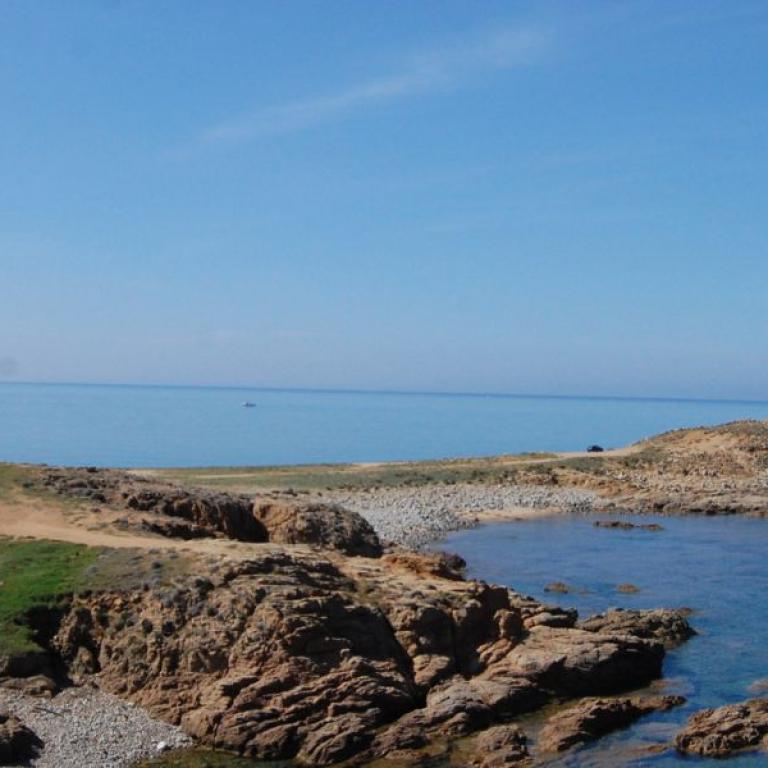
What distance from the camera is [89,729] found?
24781 millimetres

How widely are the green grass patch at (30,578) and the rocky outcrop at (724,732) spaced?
54.5 feet

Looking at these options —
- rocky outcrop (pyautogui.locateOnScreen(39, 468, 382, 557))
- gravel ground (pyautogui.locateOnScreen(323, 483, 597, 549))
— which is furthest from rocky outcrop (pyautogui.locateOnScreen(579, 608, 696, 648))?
gravel ground (pyautogui.locateOnScreen(323, 483, 597, 549))

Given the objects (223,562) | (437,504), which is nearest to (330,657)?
(223,562)

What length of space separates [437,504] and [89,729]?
46618 mm

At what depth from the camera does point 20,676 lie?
2650 centimetres

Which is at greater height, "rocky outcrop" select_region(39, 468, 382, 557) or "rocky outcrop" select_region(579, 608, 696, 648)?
"rocky outcrop" select_region(39, 468, 382, 557)

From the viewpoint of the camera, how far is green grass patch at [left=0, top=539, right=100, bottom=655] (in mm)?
27688

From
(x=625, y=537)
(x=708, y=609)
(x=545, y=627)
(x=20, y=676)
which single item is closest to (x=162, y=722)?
(x=20, y=676)

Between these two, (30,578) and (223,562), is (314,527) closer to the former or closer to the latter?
(223,562)

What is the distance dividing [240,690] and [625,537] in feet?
120

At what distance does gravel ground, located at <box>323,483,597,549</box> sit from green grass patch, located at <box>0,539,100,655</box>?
26959 mm

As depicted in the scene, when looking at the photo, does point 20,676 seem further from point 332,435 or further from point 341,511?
point 332,435

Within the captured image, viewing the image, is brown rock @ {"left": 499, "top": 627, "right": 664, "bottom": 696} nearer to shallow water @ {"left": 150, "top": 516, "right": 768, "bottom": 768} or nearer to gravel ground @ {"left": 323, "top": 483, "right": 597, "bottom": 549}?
shallow water @ {"left": 150, "top": 516, "right": 768, "bottom": 768}

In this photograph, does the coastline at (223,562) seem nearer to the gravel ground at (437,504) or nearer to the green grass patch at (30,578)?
the gravel ground at (437,504)
